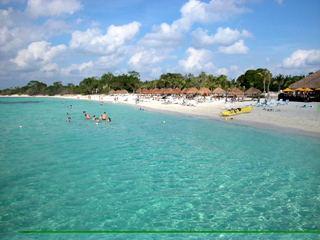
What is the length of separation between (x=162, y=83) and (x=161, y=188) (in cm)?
6087

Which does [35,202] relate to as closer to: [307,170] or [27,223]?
[27,223]

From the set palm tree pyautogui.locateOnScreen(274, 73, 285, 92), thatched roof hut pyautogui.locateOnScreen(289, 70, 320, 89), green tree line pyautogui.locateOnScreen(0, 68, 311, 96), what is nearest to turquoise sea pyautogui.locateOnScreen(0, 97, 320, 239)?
thatched roof hut pyautogui.locateOnScreen(289, 70, 320, 89)

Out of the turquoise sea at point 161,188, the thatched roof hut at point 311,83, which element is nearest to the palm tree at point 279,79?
the thatched roof hut at point 311,83

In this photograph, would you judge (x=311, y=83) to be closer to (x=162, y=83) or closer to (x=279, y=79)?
(x=279, y=79)

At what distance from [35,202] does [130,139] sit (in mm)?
6791

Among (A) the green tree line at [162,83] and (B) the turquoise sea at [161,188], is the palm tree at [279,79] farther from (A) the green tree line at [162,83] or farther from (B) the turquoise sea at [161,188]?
(B) the turquoise sea at [161,188]

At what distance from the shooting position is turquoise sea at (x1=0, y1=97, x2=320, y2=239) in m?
4.28

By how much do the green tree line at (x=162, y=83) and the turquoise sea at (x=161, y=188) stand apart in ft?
97.4

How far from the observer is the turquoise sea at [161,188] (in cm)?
428

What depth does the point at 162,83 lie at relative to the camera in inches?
2576

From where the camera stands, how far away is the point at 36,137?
→ 12.6 m

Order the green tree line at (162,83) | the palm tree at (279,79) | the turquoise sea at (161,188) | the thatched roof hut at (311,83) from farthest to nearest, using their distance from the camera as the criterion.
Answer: the green tree line at (162,83), the palm tree at (279,79), the thatched roof hut at (311,83), the turquoise sea at (161,188)

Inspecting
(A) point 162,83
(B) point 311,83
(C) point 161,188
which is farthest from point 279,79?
(C) point 161,188

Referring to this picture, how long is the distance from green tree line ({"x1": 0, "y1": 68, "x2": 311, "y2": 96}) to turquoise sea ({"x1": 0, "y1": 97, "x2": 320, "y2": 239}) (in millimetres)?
29688
